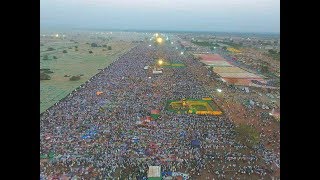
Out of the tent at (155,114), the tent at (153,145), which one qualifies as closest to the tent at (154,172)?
the tent at (153,145)

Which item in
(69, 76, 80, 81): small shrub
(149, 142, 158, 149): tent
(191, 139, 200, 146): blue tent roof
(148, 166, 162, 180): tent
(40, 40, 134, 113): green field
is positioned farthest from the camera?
(69, 76, 80, 81): small shrub

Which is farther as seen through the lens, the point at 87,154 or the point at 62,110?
the point at 62,110

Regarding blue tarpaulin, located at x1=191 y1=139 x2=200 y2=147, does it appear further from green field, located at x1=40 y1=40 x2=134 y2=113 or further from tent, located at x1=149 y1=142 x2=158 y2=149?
green field, located at x1=40 y1=40 x2=134 y2=113

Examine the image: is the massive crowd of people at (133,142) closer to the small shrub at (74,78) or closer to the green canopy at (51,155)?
the green canopy at (51,155)

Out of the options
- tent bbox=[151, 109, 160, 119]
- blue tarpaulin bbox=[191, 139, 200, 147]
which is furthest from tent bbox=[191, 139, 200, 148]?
tent bbox=[151, 109, 160, 119]

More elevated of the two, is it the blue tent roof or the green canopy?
the blue tent roof

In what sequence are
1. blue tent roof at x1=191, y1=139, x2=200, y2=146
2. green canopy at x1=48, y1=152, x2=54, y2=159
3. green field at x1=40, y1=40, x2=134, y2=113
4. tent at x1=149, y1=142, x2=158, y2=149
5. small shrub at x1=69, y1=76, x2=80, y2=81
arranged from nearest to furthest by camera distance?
green canopy at x1=48, y1=152, x2=54, y2=159
tent at x1=149, y1=142, x2=158, y2=149
blue tent roof at x1=191, y1=139, x2=200, y2=146
green field at x1=40, y1=40, x2=134, y2=113
small shrub at x1=69, y1=76, x2=80, y2=81
